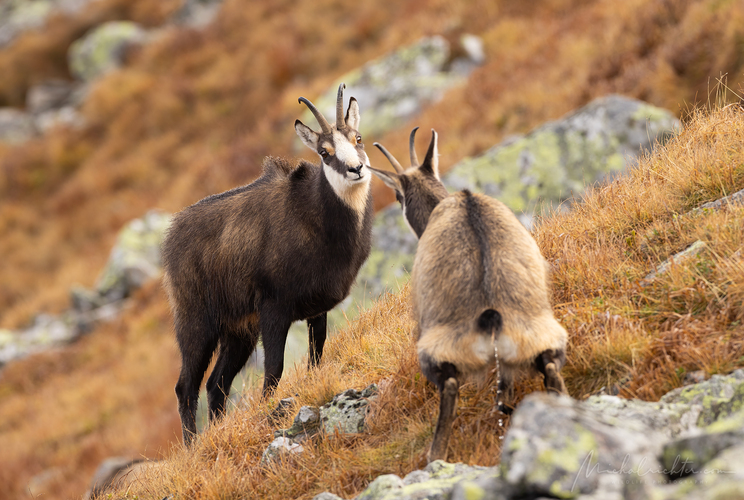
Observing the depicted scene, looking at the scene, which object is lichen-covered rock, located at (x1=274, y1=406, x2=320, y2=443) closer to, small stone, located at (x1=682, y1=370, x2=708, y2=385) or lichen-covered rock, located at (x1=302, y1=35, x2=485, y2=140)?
small stone, located at (x1=682, y1=370, x2=708, y2=385)

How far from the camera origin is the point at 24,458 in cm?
1309

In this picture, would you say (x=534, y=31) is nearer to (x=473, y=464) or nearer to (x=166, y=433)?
(x=166, y=433)

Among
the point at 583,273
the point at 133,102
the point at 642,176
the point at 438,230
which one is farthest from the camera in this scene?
the point at 133,102

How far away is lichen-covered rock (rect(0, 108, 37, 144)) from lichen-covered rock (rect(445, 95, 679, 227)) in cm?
2339

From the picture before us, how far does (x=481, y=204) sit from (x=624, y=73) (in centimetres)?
958

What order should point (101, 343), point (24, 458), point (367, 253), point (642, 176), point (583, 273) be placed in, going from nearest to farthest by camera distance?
point (583, 273), point (642, 176), point (367, 253), point (24, 458), point (101, 343)

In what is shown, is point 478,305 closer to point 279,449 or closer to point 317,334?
point 279,449

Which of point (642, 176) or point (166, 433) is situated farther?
point (166, 433)

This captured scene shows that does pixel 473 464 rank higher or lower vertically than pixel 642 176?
lower

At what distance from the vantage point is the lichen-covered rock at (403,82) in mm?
16422

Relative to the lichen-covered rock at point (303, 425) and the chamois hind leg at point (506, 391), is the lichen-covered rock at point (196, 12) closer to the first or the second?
the lichen-covered rock at point (303, 425)

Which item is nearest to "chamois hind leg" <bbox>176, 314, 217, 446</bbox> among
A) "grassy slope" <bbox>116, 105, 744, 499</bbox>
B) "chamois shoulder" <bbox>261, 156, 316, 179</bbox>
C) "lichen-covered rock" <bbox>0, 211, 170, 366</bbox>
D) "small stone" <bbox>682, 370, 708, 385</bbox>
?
"grassy slope" <bbox>116, 105, 744, 499</bbox>

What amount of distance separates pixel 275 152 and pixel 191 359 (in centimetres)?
1195

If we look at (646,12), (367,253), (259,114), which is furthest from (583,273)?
(259,114)
